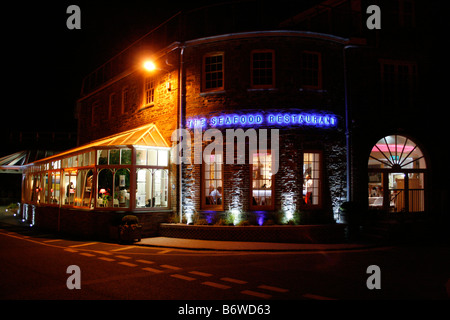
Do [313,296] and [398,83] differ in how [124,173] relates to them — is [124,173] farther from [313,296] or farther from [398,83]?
[398,83]

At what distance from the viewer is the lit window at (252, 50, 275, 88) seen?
16875mm

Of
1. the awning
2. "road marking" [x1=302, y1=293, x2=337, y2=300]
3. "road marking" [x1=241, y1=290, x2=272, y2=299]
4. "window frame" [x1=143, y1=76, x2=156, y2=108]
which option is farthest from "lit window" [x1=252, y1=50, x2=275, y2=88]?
the awning

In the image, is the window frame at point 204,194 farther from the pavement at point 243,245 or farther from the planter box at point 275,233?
the pavement at point 243,245

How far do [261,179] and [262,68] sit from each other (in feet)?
16.0

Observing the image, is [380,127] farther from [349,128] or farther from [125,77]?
[125,77]

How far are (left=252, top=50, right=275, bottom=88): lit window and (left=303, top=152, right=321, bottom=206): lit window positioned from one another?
12.1ft

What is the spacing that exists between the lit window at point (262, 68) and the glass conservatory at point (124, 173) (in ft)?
17.4

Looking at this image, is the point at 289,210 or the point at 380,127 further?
the point at 380,127

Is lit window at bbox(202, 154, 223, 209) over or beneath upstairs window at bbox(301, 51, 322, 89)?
beneath

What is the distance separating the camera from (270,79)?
16875 millimetres

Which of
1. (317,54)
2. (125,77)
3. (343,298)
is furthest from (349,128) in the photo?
(125,77)

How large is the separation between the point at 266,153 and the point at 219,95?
335 centimetres

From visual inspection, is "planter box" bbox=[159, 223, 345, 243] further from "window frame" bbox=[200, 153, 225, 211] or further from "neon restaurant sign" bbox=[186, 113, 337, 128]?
"neon restaurant sign" bbox=[186, 113, 337, 128]

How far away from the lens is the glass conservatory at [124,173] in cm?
1697
